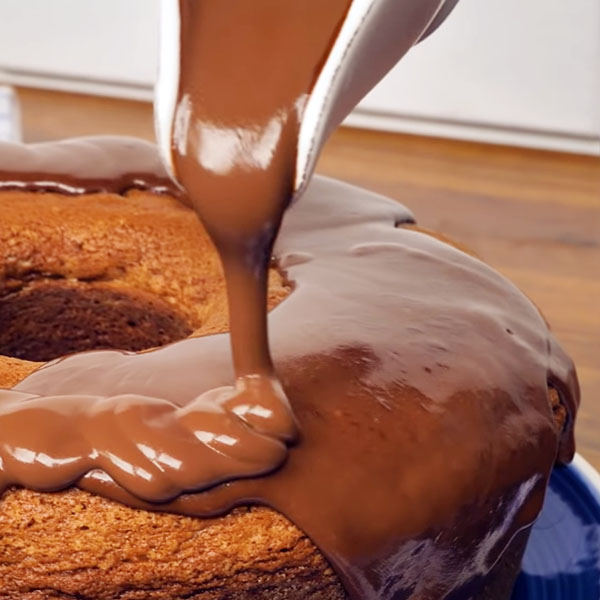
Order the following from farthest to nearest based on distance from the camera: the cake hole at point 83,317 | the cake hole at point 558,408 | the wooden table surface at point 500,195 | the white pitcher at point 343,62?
the wooden table surface at point 500,195
the cake hole at point 83,317
the cake hole at point 558,408
the white pitcher at point 343,62

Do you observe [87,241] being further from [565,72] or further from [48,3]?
[48,3]

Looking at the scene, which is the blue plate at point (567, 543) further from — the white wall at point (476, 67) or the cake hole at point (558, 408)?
the white wall at point (476, 67)

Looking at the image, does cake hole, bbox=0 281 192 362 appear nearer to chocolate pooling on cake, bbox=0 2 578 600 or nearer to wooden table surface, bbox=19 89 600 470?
chocolate pooling on cake, bbox=0 2 578 600

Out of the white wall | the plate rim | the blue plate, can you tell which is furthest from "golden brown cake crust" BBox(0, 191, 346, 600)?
the white wall

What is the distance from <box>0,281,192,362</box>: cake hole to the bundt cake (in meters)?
0.10

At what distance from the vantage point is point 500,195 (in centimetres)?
264

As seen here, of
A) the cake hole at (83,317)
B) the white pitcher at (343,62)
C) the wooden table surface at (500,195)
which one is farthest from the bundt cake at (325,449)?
the wooden table surface at (500,195)

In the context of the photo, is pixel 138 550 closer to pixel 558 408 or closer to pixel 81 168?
pixel 558 408

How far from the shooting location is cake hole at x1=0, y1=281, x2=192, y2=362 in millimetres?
1339

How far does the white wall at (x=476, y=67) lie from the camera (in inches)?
114

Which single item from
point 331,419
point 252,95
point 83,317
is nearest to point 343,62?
point 252,95

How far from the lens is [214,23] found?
83 cm

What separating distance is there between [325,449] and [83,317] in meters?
0.55

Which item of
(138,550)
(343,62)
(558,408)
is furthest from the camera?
(558,408)
